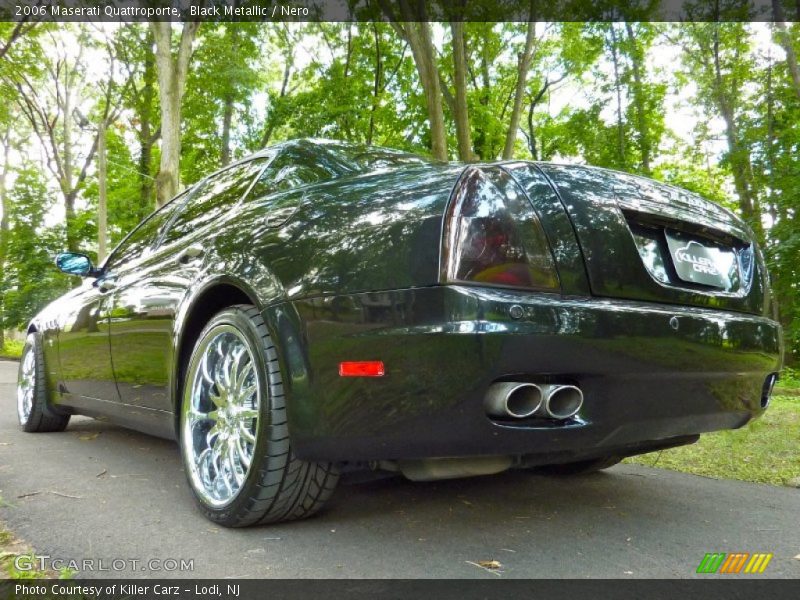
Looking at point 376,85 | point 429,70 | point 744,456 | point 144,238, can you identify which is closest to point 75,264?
point 144,238

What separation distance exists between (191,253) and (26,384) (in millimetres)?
2685

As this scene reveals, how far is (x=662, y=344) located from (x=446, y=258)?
0.72 meters

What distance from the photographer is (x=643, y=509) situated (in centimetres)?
274

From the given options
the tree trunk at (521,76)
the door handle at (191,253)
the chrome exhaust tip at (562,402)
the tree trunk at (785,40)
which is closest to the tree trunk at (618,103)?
the tree trunk at (785,40)

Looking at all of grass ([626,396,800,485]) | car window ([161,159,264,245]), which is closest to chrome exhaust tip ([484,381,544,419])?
car window ([161,159,264,245])

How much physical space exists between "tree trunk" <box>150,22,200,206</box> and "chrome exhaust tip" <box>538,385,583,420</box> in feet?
37.8

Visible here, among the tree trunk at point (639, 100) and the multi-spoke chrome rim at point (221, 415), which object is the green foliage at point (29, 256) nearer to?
the tree trunk at point (639, 100)

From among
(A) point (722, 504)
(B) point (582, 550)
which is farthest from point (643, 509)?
(B) point (582, 550)

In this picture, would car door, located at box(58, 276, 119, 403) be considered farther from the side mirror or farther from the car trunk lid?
the car trunk lid

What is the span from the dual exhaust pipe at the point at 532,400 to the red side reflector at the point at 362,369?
1.11 feet

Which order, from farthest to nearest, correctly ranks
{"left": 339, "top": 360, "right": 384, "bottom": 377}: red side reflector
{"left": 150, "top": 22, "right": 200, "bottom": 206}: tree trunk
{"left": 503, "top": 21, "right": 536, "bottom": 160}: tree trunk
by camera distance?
{"left": 150, "top": 22, "right": 200, "bottom": 206}: tree trunk
{"left": 503, "top": 21, "right": 536, "bottom": 160}: tree trunk
{"left": 339, "top": 360, "right": 384, "bottom": 377}: red side reflector

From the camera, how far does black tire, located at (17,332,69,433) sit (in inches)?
177
